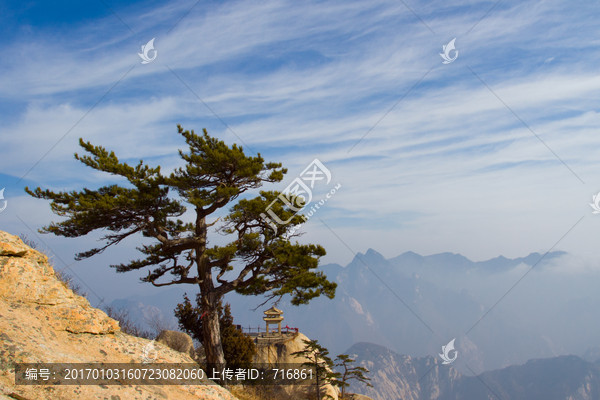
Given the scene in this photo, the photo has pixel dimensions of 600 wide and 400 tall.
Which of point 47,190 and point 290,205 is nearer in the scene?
point 47,190

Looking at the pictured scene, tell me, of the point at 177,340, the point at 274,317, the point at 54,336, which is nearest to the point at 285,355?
the point at 274,317

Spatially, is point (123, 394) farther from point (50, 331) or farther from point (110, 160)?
point (110, 160)

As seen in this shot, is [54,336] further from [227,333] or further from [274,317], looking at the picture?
[274,317]

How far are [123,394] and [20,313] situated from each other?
2672mm

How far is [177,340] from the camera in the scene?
23.2 metres

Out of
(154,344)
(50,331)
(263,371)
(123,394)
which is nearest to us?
(123,394)

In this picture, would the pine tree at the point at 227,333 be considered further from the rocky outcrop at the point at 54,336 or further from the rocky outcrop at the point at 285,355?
the rocky outcrop at the point at 54,336

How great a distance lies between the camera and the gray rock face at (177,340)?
22859 mm

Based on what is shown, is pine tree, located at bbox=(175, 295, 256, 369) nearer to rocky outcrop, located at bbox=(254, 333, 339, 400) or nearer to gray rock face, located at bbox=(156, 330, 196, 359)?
gray rock face, located at bbox=(156, 330, 196, 359)

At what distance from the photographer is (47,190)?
17.9 metres

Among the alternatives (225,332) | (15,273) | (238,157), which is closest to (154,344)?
(15,273)

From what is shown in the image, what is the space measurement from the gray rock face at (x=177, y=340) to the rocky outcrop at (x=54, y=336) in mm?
13213

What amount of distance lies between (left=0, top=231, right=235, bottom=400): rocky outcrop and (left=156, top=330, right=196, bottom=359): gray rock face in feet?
43.4

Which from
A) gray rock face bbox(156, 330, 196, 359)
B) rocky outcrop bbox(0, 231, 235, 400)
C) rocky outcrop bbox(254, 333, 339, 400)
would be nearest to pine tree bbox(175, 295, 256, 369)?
gray rock face bbox(156, 330, 196, 359)
